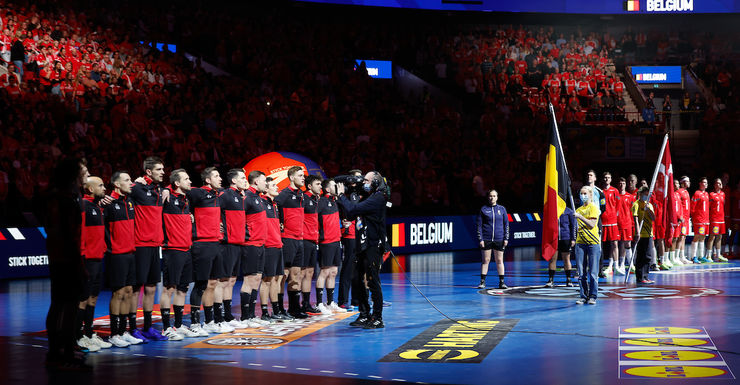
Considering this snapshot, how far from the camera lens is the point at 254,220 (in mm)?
12547

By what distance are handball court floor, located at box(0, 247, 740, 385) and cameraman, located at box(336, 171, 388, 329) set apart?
0.43m

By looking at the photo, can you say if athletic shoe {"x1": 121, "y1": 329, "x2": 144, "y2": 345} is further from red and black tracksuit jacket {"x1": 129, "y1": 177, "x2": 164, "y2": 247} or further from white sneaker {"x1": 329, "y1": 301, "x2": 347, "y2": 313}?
white sneaker {"x1": 329, "y1": 301, "x2": 347, "y2": 313}

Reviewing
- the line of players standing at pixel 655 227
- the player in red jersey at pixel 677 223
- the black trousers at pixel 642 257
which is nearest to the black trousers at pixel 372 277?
the line of players standing at pixel 655 227

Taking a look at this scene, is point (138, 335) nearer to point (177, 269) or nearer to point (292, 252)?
point (177, 269)

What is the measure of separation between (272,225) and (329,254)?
155cm

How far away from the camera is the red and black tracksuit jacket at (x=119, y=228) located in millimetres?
10922

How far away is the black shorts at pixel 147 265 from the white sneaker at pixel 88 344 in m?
0.95

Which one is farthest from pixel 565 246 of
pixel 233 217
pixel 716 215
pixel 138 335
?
pixel 138 335

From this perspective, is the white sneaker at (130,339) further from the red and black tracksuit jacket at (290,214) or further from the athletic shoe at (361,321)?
the red and black tracksuit jacket at (290,214)

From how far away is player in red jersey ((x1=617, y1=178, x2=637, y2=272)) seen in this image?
67.1 feet

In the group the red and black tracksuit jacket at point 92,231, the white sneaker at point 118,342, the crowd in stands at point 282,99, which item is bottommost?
the white sneaker at point 118,342

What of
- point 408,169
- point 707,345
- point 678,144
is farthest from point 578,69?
point 707,345

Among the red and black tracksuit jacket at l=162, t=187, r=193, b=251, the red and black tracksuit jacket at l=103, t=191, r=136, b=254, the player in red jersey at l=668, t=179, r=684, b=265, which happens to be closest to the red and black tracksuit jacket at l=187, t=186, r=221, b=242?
the red and black tracksuit jacket at l=162, t=187, r=193, b=251

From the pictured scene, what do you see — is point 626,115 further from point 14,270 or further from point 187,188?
point 187,188
